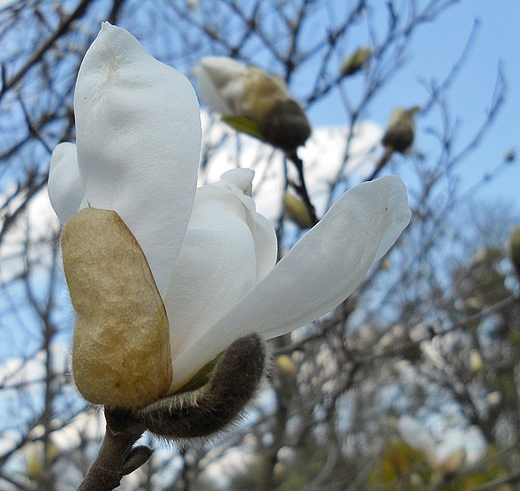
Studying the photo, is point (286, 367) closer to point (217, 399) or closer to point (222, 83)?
point (222, 83)

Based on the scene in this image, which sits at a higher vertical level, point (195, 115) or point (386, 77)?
point (386, 77)

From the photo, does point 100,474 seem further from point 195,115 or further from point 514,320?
point 514,320

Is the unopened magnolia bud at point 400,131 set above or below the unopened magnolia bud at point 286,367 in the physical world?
above

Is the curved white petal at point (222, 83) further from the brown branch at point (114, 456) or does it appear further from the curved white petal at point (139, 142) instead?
the brown branch at point (114, 456)

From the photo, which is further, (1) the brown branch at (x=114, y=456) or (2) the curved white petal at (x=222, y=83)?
(2) the curved white petal at (x=222, y=83)

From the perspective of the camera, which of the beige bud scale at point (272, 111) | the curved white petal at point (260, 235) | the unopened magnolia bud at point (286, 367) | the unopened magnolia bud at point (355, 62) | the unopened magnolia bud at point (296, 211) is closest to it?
the curved white petal at point (260, 235)

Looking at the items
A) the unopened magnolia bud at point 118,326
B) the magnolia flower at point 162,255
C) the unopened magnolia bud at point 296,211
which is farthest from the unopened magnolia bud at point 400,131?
the unopened magnolia bud at point 118,326

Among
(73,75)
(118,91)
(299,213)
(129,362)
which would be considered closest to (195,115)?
(118,91)
